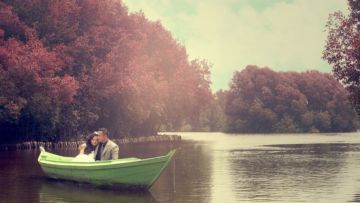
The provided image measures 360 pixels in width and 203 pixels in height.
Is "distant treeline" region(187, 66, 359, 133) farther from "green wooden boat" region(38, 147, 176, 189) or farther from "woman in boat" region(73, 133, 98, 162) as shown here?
"green wooden boat" region(38, 147, 176, 189)

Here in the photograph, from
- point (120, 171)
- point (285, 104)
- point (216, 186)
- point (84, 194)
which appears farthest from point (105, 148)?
point (285, 104)

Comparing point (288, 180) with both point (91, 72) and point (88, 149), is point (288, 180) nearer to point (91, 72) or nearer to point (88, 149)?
point (88, 149)

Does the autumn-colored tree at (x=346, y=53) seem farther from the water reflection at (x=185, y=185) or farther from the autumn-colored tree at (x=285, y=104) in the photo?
the autumn-colored tree at (x=285, y=104)

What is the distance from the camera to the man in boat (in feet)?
74.2

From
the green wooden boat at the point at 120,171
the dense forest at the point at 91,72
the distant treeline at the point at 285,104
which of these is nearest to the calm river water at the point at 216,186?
the green wooden boat at the point at 120,171

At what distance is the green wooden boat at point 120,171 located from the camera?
67.4 feet

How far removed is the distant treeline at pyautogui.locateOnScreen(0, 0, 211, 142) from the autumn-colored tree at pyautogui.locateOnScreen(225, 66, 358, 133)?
5838 centimetres

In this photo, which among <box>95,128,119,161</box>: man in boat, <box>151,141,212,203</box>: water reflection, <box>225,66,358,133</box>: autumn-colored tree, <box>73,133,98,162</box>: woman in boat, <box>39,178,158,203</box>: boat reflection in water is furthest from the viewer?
<box>225,66,358,133</box>: autumn-colored tree

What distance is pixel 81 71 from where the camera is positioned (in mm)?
59531

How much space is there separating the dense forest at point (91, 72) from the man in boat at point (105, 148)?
18845mm

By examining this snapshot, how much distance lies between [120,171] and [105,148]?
2088mm

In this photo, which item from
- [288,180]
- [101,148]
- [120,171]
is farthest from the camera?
[288,180]

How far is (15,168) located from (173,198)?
14.0 m

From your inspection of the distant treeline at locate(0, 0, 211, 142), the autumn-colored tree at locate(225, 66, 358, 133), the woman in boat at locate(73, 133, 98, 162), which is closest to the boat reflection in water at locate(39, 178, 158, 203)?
the woman in boat at locate(73, 133, 98, 162)
